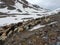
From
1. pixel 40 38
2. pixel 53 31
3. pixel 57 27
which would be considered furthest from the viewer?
pixel 57 27

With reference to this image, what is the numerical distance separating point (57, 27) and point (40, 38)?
3.52 meters

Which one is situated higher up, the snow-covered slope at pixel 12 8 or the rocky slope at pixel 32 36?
the rocky slope at pixel 32 36

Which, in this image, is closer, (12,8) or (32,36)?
(32,36)

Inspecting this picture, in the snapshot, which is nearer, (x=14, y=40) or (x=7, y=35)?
(x=14, y=40)

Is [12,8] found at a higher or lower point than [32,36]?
lower

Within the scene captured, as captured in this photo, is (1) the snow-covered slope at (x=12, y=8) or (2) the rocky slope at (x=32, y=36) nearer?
(2) the rocky slope at (x=32, y=36)

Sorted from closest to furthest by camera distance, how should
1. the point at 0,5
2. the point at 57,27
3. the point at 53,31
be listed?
the point at 53,31 < the point at 57,27 < the point at 0,5

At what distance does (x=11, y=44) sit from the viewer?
19.2m

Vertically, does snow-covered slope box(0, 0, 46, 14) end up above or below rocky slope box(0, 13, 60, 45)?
below

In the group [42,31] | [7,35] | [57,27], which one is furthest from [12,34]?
[57,27]

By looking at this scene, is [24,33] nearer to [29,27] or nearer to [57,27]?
[29,27]

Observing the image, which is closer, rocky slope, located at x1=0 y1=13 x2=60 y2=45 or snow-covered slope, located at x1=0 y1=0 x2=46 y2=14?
rocky slope, located at x1=0 y1=13 x2=60 y2=45

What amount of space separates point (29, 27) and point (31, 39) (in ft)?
15.7

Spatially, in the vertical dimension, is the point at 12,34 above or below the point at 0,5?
above
